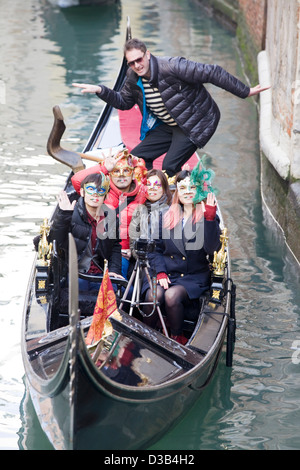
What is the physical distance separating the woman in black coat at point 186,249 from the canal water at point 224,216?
0.40 metres

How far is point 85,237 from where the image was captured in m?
3.32

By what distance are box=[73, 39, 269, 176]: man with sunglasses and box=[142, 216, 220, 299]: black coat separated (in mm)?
879

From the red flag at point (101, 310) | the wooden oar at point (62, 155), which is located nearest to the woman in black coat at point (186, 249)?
the red flag at point (101, 310)

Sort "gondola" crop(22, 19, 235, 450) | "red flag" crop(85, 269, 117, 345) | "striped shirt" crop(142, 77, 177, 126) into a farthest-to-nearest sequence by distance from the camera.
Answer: "striped shirt" crop(142, 77, 177, 126) → "red flag" crop(85, 269, 117, 345) → "gondola" crop(22, 19, 235, 450)

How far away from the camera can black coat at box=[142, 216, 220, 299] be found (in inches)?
129

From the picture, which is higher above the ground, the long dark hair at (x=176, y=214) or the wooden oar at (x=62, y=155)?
the long dark hair at (x=176, y=214)

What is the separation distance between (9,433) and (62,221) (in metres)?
0.85

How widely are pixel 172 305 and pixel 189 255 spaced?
0.25m

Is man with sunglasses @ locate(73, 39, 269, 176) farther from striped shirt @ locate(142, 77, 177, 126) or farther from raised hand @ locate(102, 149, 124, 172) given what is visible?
raised hand @ locate(102, 149, 124, 172)

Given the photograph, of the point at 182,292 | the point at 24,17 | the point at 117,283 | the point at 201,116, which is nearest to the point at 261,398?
the point at 182,292

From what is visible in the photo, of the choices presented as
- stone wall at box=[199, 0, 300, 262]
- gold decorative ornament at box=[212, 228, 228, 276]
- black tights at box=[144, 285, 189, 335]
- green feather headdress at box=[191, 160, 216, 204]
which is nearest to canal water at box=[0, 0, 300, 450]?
stone wall at box=[199, 0, 300, 262]

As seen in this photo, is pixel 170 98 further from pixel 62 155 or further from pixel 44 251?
pixel 44 251

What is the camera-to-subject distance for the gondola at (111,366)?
2.38m

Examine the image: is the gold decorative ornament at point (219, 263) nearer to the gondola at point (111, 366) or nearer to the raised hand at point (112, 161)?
the gondola at point (111, 366)
